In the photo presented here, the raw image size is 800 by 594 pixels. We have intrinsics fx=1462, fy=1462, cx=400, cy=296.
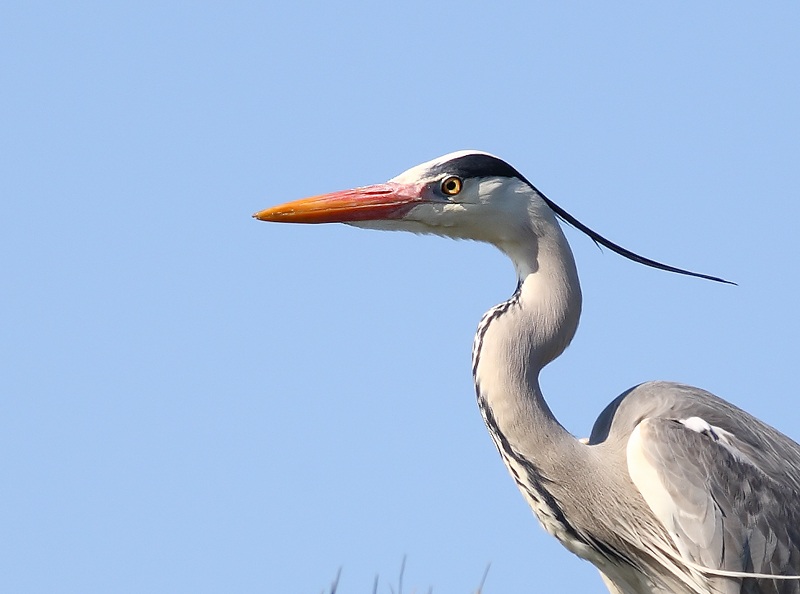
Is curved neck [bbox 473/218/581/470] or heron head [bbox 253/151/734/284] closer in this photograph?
curved neck [bbox 473/218/581/470]

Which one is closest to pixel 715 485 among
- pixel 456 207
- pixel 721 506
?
pixel 721 506

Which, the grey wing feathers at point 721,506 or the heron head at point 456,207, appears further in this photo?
the heron head at point 456,207

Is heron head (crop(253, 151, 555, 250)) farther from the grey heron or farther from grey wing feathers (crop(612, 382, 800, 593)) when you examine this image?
grey wing feathers (crop(612, 382, 800, 593))

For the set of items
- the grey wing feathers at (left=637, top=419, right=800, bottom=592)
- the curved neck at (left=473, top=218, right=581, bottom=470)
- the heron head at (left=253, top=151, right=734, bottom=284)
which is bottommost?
the grey wing feathers at (left=637, top=419, right=800, bottom=592)

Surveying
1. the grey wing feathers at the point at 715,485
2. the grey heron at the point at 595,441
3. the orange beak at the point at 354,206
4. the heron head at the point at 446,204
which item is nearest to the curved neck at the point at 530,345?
the grey heron at the point at 595,441

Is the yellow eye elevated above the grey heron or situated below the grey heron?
above

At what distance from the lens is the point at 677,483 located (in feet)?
14.6

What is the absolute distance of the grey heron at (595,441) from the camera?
4.48m

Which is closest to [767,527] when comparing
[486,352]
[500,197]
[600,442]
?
[600,442]

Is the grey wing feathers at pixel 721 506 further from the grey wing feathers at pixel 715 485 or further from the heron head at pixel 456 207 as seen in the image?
the heron head at pixel 456 207

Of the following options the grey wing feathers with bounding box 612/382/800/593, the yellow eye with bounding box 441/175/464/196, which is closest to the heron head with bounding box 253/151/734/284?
the yellow eye with bounding box 441/175/464/196

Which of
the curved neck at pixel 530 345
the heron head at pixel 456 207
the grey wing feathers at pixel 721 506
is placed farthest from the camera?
the heron head at pixel 456 207

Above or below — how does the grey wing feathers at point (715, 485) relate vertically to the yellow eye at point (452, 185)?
below

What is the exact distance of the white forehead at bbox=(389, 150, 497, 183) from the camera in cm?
487
